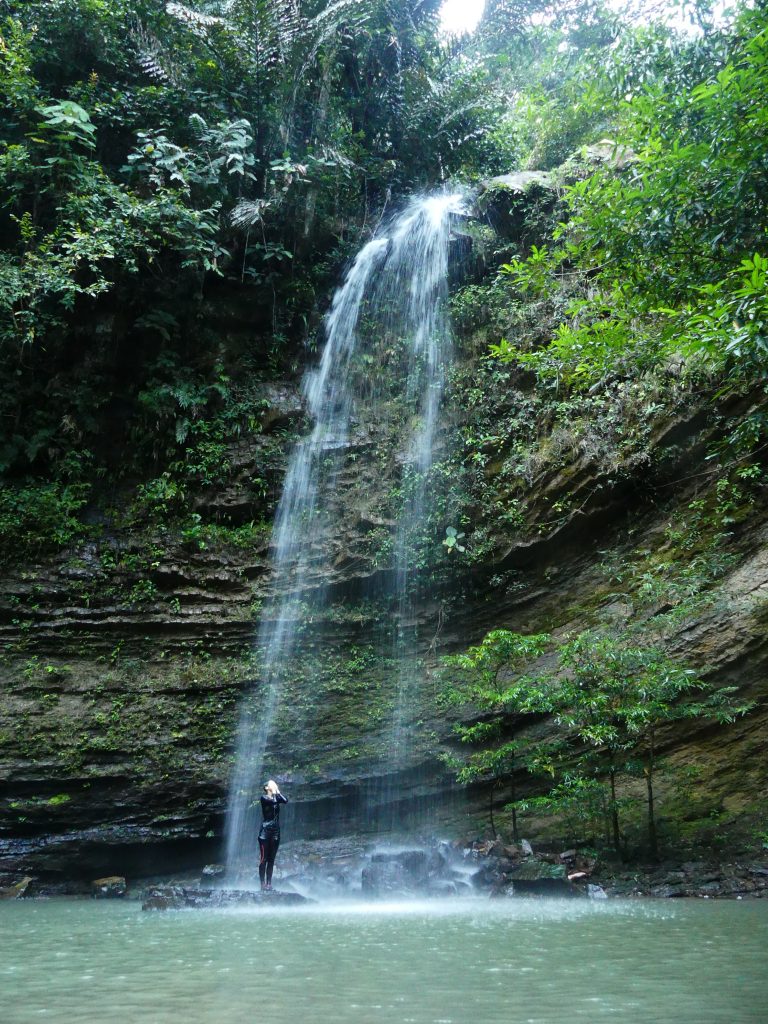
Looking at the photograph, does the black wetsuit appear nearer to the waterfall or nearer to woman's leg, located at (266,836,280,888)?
woman's leg, located at (266,836,280,888)

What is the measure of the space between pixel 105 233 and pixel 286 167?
3.51m

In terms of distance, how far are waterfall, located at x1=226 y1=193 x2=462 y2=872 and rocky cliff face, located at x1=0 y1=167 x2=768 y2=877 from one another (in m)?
0.23

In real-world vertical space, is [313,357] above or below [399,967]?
above

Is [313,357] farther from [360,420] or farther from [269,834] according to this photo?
[269,834]

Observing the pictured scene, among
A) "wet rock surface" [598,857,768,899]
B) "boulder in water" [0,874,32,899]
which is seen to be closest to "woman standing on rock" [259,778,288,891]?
"boulder in water" [0,874,32,899]

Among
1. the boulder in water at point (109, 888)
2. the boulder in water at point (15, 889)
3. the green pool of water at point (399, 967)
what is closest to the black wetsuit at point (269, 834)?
the green pool of water at point (399, 967)

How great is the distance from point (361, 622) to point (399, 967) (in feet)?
23.8

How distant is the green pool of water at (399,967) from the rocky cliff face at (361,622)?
10.7 feet

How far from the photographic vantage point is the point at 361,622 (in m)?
10.8

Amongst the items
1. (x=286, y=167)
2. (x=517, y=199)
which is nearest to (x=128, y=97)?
(x=286, y=167)

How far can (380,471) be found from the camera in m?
11.7

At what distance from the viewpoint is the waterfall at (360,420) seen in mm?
Result: 10219

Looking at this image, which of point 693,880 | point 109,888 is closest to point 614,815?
point 693,880

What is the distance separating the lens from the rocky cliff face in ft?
28.6
